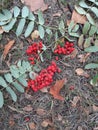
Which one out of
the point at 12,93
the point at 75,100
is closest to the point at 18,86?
the point at 12,93

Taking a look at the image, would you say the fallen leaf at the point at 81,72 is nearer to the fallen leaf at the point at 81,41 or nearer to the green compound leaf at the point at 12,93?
the fallen leaf at the point at 81,41

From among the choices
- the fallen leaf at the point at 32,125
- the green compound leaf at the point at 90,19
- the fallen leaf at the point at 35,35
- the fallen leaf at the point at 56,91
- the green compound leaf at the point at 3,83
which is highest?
the green compound leaf at the point at 90,19

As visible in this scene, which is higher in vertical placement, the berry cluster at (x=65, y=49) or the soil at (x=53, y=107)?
the berry cluster at (x=65, y=49)

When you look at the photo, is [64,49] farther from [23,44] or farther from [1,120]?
[1,120]

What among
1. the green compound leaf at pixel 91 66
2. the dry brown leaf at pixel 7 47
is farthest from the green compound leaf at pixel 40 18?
the green compound leaf at pixel 91 66

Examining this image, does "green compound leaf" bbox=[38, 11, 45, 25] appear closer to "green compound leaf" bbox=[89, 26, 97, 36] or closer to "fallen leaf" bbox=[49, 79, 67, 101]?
"green compound leaf" bbox=[89, 26, 97, 36]

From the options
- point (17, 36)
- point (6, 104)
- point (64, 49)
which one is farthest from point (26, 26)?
point (6, 104)

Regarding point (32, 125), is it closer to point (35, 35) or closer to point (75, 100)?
point (75, 100)
